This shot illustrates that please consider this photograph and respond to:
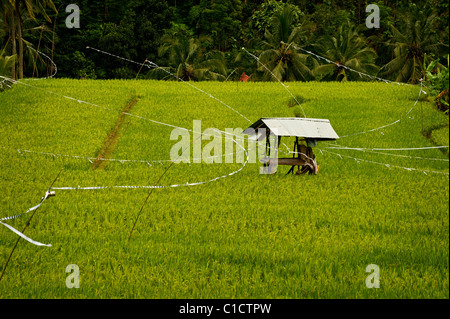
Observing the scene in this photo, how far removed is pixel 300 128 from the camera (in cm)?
889

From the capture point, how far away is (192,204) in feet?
26.1

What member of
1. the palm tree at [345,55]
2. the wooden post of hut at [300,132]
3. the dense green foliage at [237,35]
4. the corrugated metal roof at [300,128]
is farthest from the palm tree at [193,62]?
the corrugated metal roof at [300,128]

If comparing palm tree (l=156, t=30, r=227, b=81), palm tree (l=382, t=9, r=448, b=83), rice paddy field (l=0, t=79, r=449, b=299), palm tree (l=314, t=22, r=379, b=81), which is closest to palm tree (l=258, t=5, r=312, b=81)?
palm tree (l=314, t=22, r=379, b=81)

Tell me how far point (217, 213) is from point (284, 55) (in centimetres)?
2142

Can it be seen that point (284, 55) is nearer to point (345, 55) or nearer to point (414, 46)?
point (345, 55)

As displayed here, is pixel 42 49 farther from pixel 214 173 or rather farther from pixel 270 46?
pixel 214 173

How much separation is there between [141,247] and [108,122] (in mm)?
9289

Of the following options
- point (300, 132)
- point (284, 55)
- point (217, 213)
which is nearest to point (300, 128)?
point (300, 132)

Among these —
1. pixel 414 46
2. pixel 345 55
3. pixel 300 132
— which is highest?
pixel 300 132

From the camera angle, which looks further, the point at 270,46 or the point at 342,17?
the point at 342,17

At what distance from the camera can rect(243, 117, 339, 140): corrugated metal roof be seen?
28.3 ft

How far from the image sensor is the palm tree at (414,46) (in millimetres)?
27286

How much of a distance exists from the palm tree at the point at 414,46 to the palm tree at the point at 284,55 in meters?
4.58

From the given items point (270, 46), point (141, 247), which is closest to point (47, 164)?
point (141, 247)
